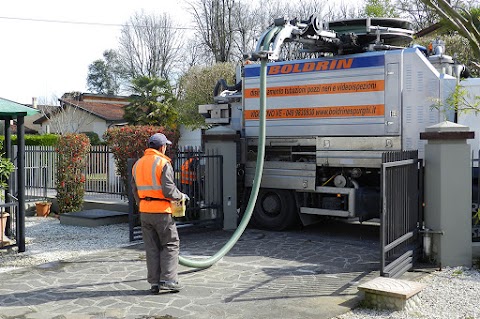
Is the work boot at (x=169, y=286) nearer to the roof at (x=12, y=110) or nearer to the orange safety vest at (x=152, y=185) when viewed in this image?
the orange safety vest at (x=152, y=185)

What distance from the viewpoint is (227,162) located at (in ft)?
35.7

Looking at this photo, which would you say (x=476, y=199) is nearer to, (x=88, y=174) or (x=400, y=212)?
(x=400, y=212)

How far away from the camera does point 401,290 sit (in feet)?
19.0

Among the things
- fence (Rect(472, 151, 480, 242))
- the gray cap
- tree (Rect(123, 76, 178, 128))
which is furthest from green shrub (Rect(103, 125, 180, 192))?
tree (Rect(123, 76, 178, 128))

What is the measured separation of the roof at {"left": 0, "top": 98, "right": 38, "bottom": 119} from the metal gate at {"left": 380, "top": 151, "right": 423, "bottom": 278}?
17.8 ft

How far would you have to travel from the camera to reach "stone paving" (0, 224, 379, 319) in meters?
5.81

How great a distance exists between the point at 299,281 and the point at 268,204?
4026mm

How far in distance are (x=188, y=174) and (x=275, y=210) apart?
180 centimetres

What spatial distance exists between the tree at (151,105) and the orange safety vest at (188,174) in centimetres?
1908

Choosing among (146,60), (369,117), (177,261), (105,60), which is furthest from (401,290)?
(105,60)

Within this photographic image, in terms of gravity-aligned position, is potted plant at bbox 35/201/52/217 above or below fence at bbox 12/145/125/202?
below

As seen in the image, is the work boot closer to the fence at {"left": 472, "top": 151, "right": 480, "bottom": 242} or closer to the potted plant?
the fence at {"left": 472, "top": 151, "right": 480, "bottom": 242}

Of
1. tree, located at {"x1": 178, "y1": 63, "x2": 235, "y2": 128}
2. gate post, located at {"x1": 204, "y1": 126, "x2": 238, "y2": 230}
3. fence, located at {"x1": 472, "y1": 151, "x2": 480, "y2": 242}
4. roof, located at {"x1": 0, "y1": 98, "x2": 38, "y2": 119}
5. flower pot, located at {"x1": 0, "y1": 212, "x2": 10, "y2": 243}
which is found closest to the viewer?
fence, located at {"x1": 472, "y1": 151, "x2": 480, "y2": 242}

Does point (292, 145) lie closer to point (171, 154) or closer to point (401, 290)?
point (171, 154)
